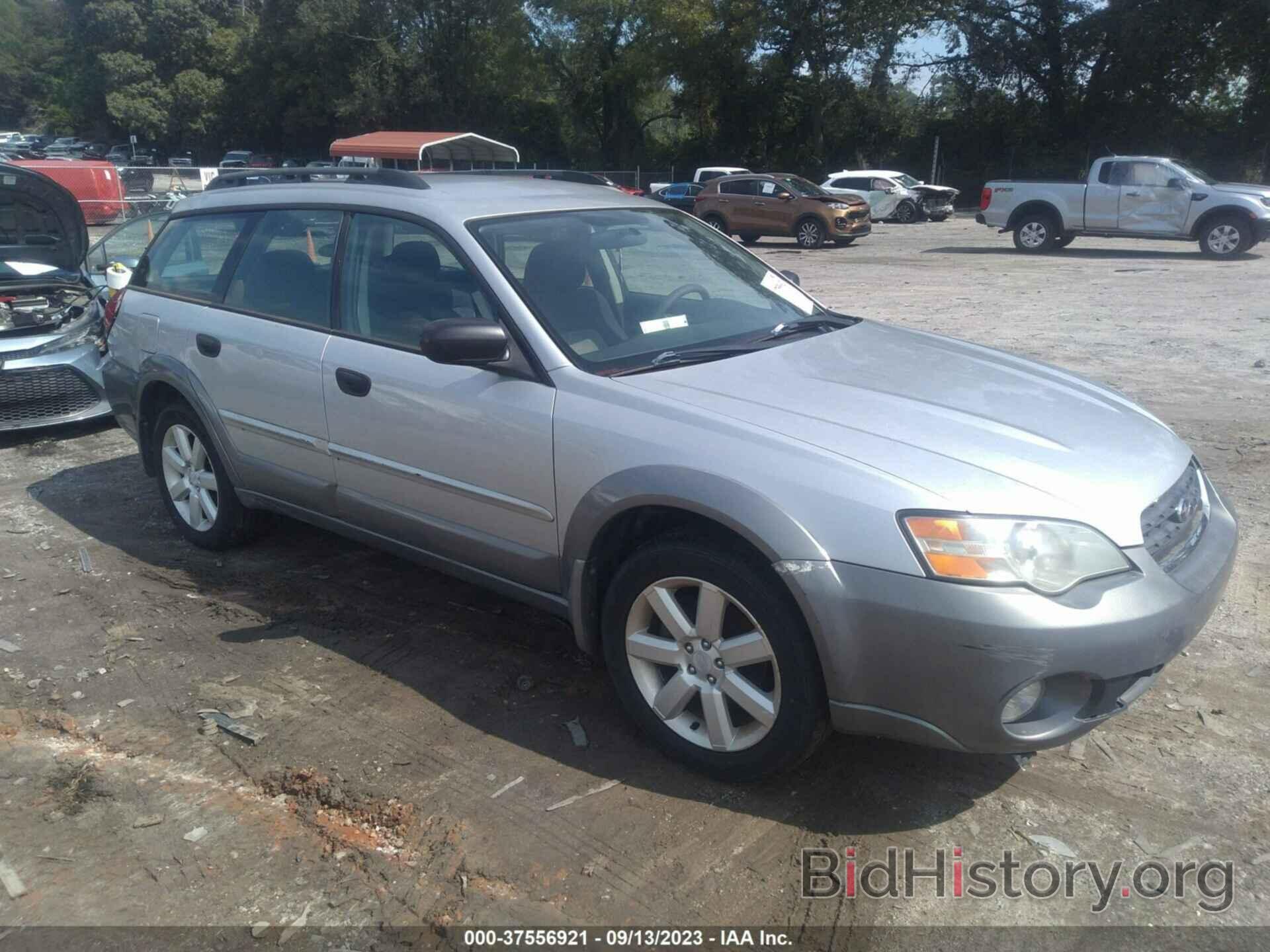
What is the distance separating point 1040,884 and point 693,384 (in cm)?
174

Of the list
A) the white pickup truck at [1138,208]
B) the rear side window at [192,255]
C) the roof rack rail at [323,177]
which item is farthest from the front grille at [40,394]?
the white pickup truck at [1138,208]

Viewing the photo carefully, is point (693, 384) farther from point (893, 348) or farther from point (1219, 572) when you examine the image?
point (1219, 572)

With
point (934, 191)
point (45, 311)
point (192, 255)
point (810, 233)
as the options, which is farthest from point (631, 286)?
point (934, 191)

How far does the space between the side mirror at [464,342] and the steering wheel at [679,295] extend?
725mm

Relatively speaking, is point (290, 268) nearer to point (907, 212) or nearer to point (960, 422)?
point (960, 422)

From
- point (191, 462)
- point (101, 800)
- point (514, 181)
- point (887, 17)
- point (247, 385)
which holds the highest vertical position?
point (887, 17)

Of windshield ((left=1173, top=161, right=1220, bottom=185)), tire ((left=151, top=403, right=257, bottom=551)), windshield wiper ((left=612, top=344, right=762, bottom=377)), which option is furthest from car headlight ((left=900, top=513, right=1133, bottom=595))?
windshield ((left=1173, top=161, right=1220, bottom=185))

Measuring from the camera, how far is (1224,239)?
18.7m

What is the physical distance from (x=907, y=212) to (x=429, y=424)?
1242 inches

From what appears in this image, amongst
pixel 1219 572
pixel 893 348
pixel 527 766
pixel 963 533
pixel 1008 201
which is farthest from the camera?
pixel 1008 201

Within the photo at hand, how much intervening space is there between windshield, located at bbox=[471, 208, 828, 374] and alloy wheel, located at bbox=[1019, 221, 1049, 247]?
18.1 metres

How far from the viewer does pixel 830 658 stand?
280 cm

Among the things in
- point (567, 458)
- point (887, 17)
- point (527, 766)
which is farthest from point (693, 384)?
point (887, 17)

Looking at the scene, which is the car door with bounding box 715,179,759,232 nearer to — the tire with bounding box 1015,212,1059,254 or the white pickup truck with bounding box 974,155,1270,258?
the white pickup truck with bounding box 974,155,1270,258
